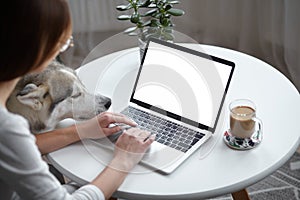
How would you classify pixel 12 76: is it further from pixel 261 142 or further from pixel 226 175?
pixel 261 142

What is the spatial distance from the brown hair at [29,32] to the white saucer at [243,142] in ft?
1.73

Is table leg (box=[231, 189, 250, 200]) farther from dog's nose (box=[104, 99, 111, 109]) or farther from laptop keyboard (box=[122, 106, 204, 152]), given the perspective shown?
dog's nose (box=[104, 99, 111, 109])

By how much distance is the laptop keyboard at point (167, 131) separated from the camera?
132 cm

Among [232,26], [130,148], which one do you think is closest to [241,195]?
[130,148]

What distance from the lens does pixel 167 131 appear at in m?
1.36

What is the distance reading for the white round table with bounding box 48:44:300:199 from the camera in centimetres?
118

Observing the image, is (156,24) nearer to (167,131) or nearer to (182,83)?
(182,83)

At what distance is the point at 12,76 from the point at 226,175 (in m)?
0.54

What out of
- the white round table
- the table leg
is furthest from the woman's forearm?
the table leg

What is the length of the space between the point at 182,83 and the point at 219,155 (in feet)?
0.86

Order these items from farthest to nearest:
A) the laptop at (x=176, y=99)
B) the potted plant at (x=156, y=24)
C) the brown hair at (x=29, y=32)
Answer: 1. the potted plant at (x=156, y=24)
2. the laptop at (x=176, y=99)
3. the brown hair at (x=29, y=32)

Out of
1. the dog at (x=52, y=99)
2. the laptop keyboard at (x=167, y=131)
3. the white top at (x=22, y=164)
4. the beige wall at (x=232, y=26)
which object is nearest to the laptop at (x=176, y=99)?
the laptop keyboard at (x=167, y=131)

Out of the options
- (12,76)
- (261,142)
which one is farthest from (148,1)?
(12,76)

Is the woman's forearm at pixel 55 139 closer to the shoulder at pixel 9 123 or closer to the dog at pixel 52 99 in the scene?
the dog at pixel 52 99
